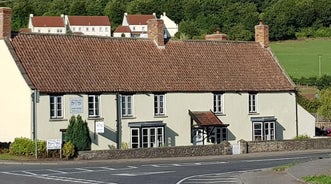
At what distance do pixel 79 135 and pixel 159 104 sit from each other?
9228mm

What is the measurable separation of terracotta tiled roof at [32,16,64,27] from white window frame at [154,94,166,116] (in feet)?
427

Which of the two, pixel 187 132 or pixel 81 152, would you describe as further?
pixel 187 132

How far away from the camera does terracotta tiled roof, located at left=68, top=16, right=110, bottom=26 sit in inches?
7525

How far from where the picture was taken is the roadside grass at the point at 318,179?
1056 inches

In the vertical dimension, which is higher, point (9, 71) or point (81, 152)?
point (9, 71)

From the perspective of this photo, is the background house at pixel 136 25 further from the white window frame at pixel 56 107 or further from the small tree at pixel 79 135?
the small tree at pixel 79 135

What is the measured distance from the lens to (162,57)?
57.6 metres

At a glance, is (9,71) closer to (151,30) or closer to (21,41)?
(21,41)

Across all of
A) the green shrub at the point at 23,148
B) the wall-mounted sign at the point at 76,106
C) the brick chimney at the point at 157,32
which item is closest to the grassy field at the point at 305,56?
the brick chimney at the point at 157,32

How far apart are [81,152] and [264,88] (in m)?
20.3

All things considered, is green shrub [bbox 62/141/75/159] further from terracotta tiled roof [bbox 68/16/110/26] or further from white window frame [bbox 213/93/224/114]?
terracotta tiled roof [bbox 68/16/110/26]

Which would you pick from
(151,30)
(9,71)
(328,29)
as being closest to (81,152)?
(9,71)

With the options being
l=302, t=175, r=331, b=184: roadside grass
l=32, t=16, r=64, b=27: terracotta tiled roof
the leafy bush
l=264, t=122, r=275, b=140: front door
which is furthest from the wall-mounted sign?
l=32, t=16, r=64, b=27: terracotta tiled roof

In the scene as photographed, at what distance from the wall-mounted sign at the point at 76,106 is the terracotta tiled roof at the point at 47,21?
437 feet
